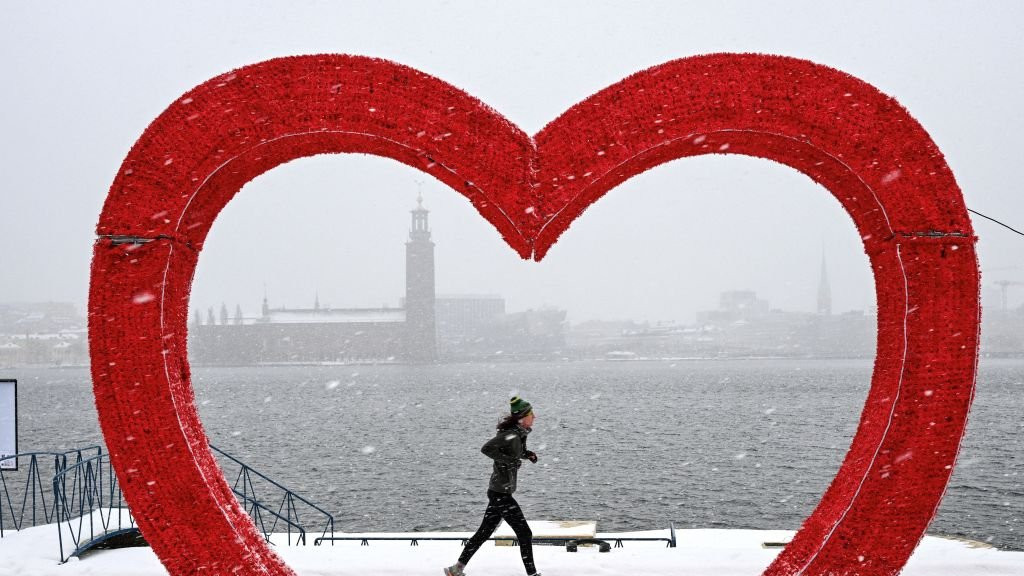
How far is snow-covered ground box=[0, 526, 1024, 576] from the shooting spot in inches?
253

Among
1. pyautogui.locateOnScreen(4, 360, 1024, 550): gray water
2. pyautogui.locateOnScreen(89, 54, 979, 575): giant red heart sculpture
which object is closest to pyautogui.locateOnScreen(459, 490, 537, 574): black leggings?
pyautogui.locateOnScreen(89, 54, 979, 575): giant red heart sculpture

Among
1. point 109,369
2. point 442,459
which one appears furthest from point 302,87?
point 442,459

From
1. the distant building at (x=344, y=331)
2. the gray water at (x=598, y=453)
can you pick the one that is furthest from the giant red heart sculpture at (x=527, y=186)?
the distant building at (x=344, y=331)

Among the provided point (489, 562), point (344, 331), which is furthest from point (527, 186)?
point (344, 331)

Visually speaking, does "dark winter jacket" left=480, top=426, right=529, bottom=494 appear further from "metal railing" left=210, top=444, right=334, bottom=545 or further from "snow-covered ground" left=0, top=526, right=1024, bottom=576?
"metal railing" left=210, top=444, right=334, bottom=545

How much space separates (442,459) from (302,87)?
42.7m

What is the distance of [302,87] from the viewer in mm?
4879

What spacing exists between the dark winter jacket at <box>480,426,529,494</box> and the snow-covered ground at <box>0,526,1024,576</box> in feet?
3.14

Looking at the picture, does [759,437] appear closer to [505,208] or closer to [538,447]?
[538,447]

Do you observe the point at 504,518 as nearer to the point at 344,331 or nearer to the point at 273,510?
the point at 273,510

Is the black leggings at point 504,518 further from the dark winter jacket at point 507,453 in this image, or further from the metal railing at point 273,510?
the metal railing at point 273,510

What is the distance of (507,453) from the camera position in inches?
231

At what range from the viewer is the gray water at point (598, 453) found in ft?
98.4

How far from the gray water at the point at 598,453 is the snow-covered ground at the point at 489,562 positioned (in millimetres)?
19632
